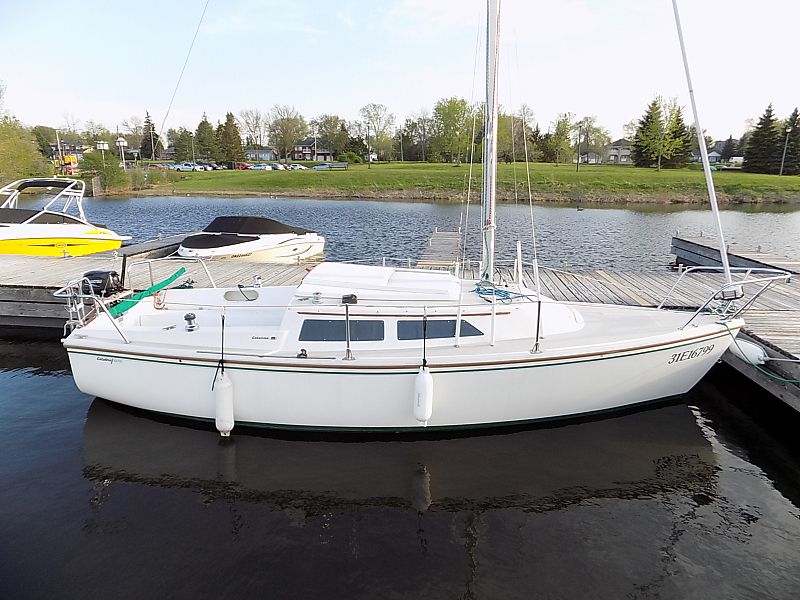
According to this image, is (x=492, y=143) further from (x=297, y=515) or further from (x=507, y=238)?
(x=507, y=238)

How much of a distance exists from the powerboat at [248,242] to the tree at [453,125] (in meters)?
64.8

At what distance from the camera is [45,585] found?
18.2ft

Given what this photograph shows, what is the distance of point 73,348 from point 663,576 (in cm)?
887

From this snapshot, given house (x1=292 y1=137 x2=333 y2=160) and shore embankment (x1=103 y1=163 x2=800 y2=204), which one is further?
house (x1=292 y1=137 x2=333 y2=160)

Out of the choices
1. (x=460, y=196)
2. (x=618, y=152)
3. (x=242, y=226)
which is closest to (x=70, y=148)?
(x=460, y=196)

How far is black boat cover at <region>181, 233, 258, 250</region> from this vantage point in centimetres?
1920

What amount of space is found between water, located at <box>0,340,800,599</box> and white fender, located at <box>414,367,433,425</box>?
86 cm

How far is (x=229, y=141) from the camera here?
100m

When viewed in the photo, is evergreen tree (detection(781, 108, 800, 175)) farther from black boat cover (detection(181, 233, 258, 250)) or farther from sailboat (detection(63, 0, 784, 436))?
sailboat (detection(63, 0, 784, 436))

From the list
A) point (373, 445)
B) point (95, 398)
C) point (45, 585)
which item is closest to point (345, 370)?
point (373, 445)


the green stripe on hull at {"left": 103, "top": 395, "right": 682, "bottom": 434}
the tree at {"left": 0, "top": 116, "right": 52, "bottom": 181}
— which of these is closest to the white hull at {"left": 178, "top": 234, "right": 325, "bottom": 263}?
the green stripe on hull at {"left": 103, "top": 395, "right": 682, "bottom": 434}

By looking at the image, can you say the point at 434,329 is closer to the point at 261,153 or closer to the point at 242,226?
the point at 242,226

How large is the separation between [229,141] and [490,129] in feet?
333

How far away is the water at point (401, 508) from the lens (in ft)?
18.8
